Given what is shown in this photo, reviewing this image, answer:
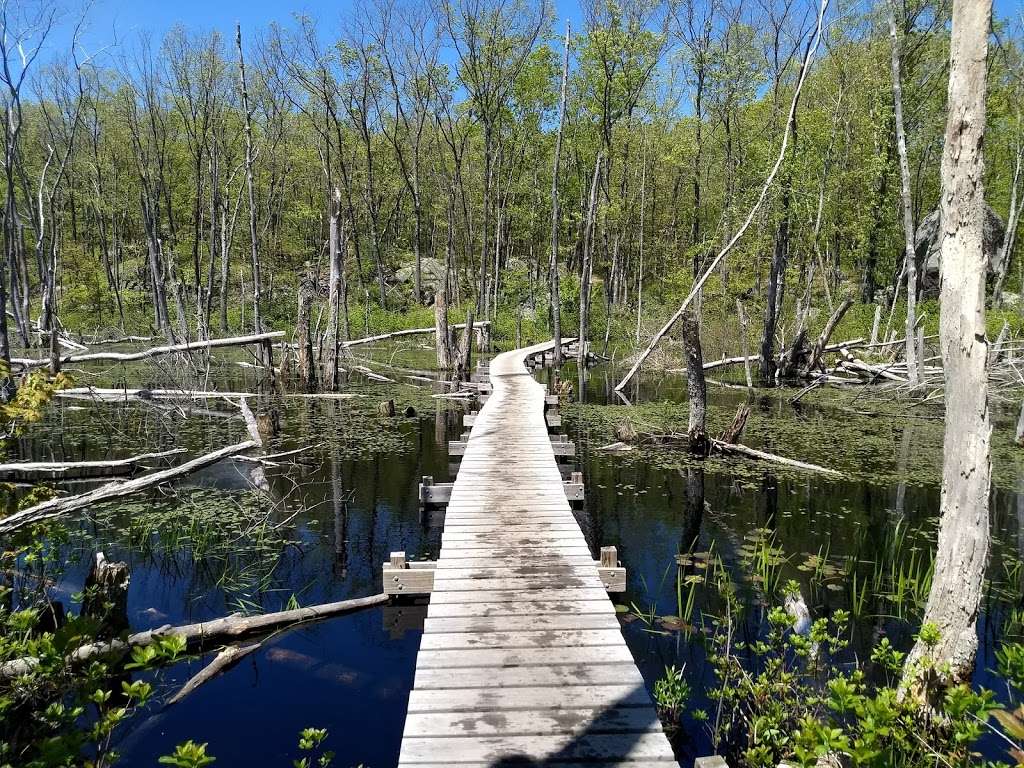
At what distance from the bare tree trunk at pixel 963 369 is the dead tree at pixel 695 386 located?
23.6ft

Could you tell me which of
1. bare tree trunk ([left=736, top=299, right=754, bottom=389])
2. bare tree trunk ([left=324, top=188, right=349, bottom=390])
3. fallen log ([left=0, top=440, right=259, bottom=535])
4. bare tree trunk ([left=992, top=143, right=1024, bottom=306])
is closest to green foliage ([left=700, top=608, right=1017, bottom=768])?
fallen log ([left=0, top=440, right=259, bottom=535])

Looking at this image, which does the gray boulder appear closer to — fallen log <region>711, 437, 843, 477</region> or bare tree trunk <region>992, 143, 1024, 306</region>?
bare tree trunk <region>992, 143, 1024, 306</region>

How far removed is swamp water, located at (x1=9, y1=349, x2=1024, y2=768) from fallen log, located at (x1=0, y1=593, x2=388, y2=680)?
136 millimetres

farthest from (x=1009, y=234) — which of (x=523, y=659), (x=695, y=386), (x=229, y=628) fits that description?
(x=229, y=628)

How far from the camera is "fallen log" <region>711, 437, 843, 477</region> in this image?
32.7 feet

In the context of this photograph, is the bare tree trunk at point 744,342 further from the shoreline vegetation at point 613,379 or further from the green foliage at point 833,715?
the green foliage at point 833,715

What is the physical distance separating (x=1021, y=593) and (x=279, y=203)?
1599 inches

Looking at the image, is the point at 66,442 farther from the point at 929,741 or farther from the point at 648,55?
the point at 648,55

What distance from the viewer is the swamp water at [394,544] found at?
4.91 metres

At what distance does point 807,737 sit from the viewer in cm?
251

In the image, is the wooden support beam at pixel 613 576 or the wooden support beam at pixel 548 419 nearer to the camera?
the wooden support beam at pixel 613 576

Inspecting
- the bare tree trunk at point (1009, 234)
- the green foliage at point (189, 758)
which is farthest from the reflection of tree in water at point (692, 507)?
the bare tree trunk at point (1009, 234)

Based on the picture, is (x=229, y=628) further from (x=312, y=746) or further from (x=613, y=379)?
(x=613, y=379)

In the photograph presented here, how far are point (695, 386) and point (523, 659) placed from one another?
7.97 meters
